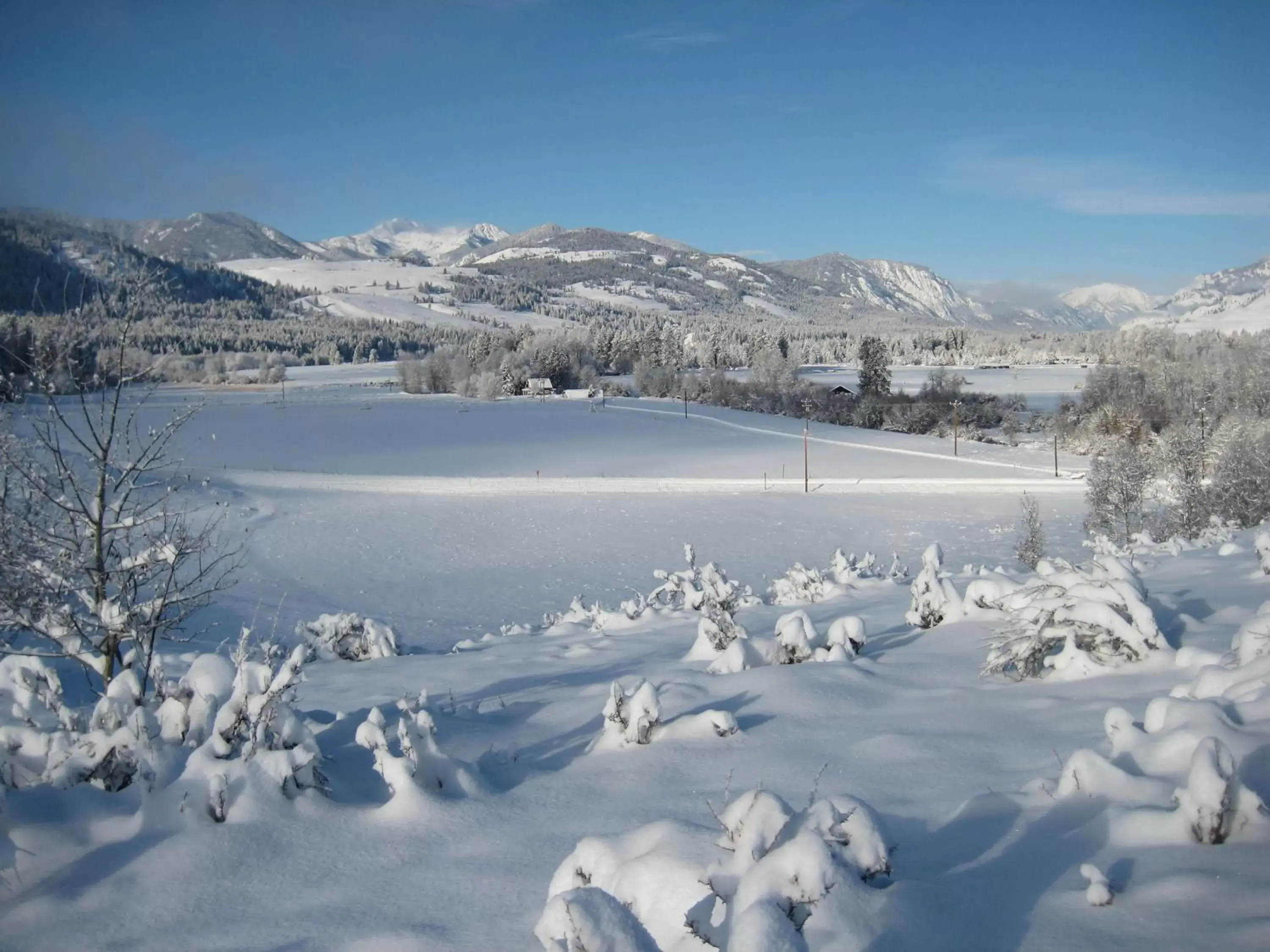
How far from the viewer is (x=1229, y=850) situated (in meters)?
2.30

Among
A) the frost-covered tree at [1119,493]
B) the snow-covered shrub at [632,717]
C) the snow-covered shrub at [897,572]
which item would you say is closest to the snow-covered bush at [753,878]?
the snow-covered shrub at [632,717]

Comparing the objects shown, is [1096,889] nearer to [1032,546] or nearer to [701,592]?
[701,592]

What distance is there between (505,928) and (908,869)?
4.04 ft

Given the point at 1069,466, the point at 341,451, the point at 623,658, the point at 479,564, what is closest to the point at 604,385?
the point at 341,451

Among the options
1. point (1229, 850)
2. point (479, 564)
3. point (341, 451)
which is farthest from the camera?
point (341, 451)

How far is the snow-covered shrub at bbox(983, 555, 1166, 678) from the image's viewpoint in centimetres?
438

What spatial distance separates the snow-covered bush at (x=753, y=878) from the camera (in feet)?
6.16

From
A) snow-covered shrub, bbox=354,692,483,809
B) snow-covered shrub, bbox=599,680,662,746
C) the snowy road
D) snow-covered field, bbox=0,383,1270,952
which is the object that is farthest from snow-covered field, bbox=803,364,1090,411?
snow-covered shrub, bbox=354,692,483,809

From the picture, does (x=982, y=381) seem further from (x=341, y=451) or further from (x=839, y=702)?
(x=839, y=702)

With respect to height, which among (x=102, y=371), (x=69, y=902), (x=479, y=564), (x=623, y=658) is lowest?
(x=479, y=564)

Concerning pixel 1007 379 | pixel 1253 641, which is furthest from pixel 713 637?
pixel 1007 379

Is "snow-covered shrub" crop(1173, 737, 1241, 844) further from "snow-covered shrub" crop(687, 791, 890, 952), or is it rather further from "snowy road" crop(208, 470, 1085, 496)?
"snowy road" crop(208, 470, 1085, 496)

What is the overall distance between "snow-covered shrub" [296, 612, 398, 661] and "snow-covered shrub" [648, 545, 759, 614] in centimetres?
294

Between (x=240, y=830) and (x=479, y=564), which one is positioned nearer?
(x=240, y=830)
